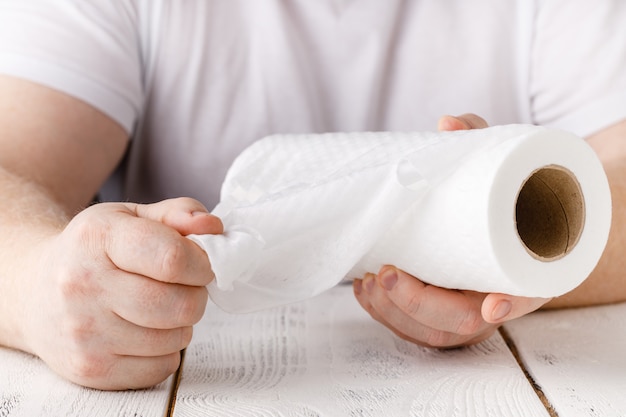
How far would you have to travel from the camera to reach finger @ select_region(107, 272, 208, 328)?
64 cm

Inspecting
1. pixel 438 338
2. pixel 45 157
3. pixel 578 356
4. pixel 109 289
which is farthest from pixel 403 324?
pixel 45 157

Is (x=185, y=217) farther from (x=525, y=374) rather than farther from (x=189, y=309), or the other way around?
(x=525, y=374)

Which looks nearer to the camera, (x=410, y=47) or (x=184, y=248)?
(x=184, y=248)

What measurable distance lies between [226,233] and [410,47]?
0.58 m

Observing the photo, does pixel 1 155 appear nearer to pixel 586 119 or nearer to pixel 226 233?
pixel 226 233

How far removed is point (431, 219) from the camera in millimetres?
681

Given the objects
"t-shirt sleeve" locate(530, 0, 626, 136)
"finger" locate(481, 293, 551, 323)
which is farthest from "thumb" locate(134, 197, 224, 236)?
"t-shirt sleeve" locate(530, 0, 626, 136)

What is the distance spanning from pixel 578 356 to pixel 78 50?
625 mm

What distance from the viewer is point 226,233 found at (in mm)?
674

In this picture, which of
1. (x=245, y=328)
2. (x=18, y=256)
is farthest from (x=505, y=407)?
(x=18, y=256)

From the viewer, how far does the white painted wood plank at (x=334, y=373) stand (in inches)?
25.9

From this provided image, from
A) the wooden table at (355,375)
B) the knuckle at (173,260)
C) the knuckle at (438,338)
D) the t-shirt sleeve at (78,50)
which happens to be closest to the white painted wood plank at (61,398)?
the wooden table at (355,375)

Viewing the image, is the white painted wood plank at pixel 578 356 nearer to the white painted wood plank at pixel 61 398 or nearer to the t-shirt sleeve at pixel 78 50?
the white painted wood plank at pixel 61 398

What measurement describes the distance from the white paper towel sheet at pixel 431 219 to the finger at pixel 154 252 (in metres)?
0.01
